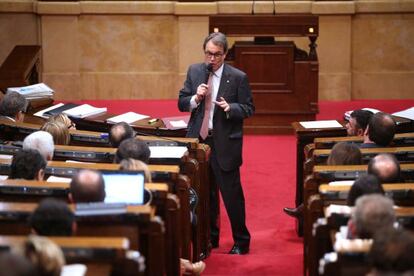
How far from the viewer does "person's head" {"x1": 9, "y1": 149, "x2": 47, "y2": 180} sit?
18.8 feet

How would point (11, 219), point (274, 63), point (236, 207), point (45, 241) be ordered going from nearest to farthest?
point (45, 241) → point (11, 219) → point (236, 207) → point (274, 63)

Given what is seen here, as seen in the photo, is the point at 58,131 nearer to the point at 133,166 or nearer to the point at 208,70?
the point at 208,70

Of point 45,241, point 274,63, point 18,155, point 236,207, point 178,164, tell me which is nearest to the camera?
point 45,241

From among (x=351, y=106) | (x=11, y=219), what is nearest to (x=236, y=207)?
(x=11, y=219)

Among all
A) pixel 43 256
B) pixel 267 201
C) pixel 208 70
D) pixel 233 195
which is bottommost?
pixel 267 201

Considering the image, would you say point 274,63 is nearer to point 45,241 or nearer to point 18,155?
point 18,155

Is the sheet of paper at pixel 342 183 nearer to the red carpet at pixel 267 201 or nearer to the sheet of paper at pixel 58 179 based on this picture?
the red carpet at pixel 267 201

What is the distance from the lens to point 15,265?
3588 millimetres

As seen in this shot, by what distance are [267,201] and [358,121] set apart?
1823 mm

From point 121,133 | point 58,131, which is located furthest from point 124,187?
point 58,131

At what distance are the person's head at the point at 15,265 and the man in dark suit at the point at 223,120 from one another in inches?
147

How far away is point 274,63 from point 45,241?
24.4 ft

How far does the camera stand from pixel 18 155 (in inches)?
226

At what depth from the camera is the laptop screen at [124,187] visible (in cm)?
544
